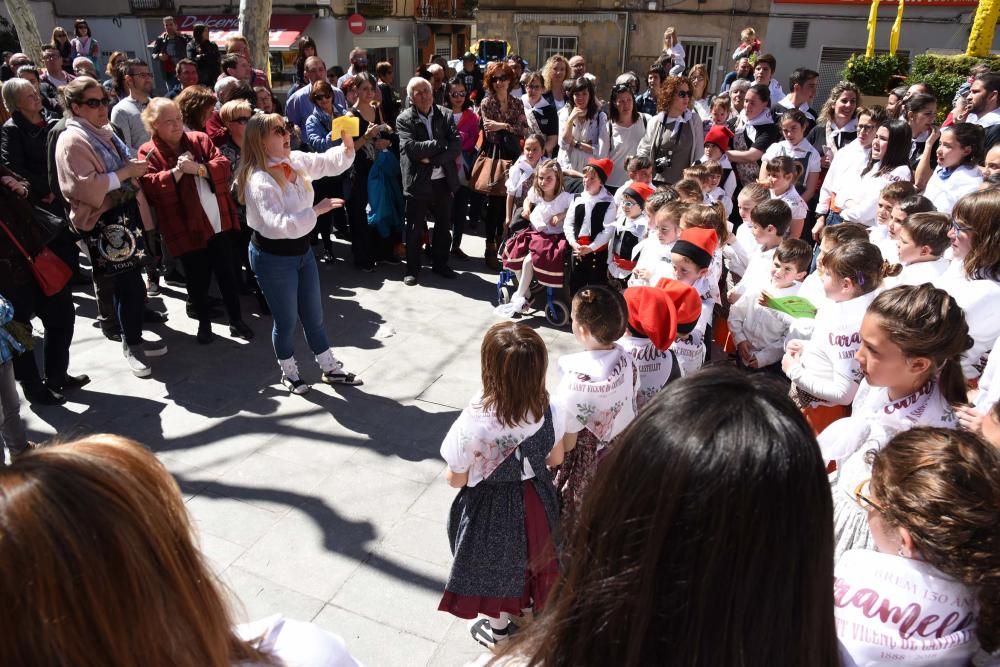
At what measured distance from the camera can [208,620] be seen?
1081mm

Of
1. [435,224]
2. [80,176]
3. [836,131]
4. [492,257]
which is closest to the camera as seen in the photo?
[80,176]

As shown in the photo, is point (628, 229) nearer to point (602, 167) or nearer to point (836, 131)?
point (602, 167)

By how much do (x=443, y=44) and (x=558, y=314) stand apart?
88.3 ft

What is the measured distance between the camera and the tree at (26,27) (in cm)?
1105

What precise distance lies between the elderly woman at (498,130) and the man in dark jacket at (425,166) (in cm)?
58

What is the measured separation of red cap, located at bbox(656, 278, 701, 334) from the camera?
3.53m

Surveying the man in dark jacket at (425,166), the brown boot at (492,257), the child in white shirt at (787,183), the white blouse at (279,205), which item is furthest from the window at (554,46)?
the white blouse at (279,205)

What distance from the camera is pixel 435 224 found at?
684cm

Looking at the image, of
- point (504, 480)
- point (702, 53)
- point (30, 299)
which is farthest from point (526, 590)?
point (702, 53)

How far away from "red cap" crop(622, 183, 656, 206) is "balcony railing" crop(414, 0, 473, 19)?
82.5 ft

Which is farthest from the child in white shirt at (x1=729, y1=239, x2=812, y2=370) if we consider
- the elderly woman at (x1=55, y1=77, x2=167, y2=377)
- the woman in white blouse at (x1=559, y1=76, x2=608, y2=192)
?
the elderly woman at (x1=55, y1=77, x2=167, y2=377)

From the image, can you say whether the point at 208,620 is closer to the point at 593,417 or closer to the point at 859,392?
the point at 593,417

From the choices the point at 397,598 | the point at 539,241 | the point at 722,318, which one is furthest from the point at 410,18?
the point at 397,598

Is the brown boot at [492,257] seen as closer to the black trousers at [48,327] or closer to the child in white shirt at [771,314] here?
the child in white shirt at [771,314]
